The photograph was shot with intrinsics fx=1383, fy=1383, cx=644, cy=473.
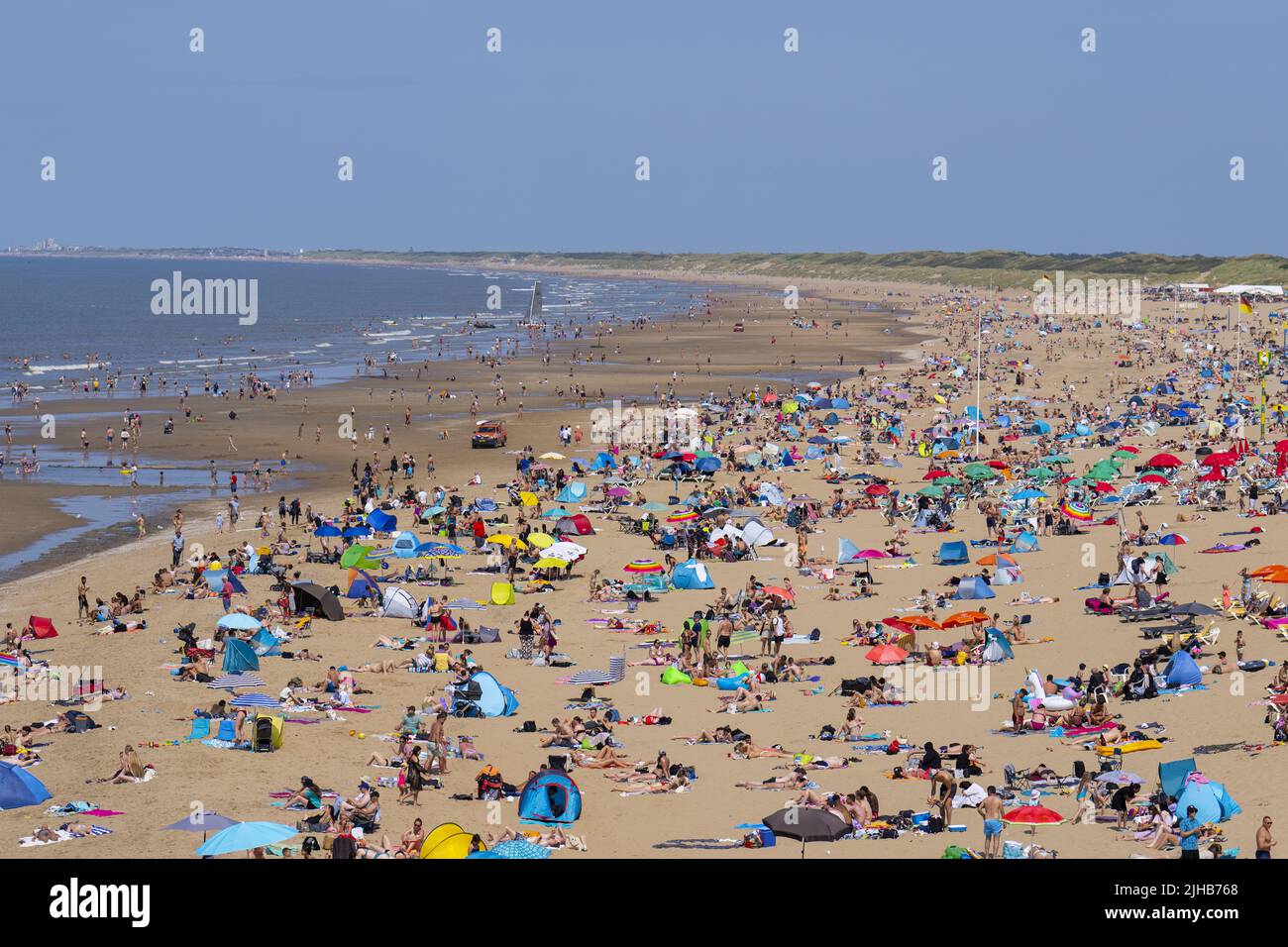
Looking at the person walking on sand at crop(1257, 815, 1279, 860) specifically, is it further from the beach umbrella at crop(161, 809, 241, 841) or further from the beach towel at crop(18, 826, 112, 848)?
the beach towel at crop(18, 826, 112, 848)

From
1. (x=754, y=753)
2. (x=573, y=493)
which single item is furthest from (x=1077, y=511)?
(x=754, y=753)

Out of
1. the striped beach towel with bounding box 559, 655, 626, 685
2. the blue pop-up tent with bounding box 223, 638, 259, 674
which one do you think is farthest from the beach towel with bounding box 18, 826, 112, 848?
the striped beach towel with bounding box 559, 655, 626, 685

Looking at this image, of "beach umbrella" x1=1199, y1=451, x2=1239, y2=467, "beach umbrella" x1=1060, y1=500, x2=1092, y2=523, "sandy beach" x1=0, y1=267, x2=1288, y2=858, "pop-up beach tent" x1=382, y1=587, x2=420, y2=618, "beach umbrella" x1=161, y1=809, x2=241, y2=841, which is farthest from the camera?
"beach umbrella" x1=1199, y1=451, x2=1239, y2=467

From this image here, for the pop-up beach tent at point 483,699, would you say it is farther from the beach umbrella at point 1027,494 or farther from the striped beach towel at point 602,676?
the beach umbrella at point 1027,494

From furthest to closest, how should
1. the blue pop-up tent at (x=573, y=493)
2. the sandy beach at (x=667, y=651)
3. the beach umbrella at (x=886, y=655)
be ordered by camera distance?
the blue pop-up tent at (x=573, y=493)
the beach umbrella at (x=886, y=655)
the sandy beach at (x=667, y=651)

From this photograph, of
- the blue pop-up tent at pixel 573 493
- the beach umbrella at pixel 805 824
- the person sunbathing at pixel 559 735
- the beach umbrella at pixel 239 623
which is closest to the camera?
the beach umbrella at pixel 805 824

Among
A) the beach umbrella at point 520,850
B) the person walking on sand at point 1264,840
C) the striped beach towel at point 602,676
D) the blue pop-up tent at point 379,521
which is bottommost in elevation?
the striped beach towel at point 602,676

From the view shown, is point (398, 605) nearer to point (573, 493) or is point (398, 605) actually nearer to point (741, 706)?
point (741, 706)

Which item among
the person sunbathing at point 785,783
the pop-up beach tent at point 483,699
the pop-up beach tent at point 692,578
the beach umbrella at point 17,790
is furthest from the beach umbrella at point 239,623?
the person sunbathing at point 785,783

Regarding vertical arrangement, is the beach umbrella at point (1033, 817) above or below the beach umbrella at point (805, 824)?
below
